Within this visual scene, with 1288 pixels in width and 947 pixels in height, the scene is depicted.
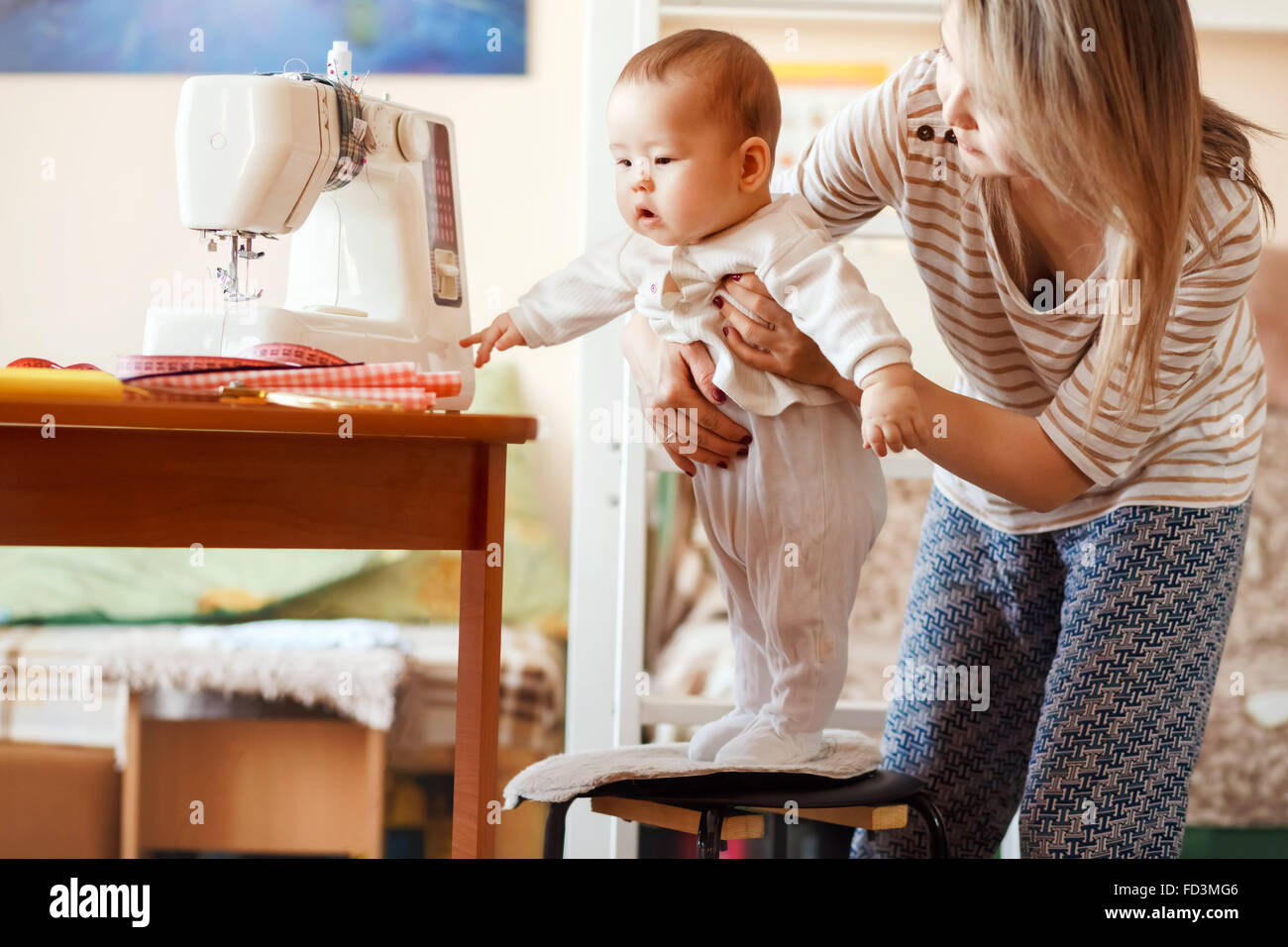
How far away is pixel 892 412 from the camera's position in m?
1.04

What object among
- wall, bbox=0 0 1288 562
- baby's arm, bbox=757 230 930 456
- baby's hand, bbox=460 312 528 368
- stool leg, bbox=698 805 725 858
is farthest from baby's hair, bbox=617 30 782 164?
wall, bbox=0 0 1288 562

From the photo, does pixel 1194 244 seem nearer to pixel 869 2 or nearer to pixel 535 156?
pixel 869 2

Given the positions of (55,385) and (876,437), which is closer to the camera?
(55,385)

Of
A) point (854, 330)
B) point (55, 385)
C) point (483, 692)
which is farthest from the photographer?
point (854, 330)

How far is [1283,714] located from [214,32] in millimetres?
2797

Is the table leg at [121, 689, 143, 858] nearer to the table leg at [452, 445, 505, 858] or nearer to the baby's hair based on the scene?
the table leg at [452, 445, 505, 858]

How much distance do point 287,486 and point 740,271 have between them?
513mm

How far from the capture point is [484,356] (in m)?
1.25

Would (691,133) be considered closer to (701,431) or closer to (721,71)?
(721,71)

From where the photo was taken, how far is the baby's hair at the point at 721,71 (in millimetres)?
1152

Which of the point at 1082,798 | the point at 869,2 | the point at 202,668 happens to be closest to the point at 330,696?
the point at 202,668

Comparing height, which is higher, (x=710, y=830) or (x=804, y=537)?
(x=804, y=537)

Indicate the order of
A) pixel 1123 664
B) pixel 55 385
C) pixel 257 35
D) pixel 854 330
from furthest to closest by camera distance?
pixel 257 35, pixel 1123 664, pixel 854 330, pixel 55 385

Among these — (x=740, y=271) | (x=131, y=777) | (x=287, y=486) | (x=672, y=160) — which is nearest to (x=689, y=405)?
(x=740, y=271)
